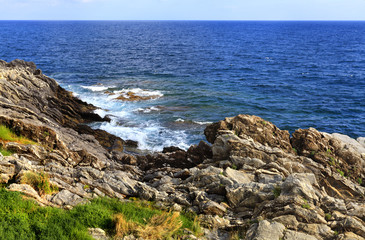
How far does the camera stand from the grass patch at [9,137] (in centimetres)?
1864

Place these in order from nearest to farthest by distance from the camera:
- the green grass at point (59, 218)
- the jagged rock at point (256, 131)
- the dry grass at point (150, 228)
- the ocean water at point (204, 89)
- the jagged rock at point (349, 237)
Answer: the green grass at point (59, 218) → the jagged rock at point (349, 237) → the dry grass at point (150, 228) → the jagged rock at point (256, 131) → the ocean water at point (204, 89)

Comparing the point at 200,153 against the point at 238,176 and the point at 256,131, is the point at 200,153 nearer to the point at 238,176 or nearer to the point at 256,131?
the point at 256,131

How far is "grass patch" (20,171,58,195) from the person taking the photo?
1294 cm

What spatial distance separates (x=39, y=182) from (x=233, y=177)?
10.8m

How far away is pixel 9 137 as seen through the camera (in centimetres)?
1894

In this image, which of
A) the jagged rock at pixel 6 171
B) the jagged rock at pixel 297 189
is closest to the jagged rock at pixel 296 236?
the jagged rock at pixel 297 189

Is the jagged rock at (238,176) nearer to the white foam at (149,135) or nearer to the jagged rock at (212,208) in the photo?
the jagged rock at (212,208)

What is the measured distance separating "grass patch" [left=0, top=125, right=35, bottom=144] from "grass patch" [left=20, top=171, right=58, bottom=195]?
6.93 metres

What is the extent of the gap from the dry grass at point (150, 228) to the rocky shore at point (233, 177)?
5.65ft

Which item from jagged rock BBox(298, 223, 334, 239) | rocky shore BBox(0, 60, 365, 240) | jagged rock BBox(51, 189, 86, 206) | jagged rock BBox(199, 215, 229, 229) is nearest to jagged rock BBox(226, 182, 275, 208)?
rocky shore BBox(0, 60, 365, 240)

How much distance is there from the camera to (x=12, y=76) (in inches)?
1411

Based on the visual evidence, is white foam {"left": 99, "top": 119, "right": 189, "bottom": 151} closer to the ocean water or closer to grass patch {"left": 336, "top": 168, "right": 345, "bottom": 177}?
the ocean water

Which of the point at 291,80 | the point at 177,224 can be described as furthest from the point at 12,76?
the point at 291,80

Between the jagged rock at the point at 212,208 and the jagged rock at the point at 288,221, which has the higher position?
the jagged rock at the point at 288,221
